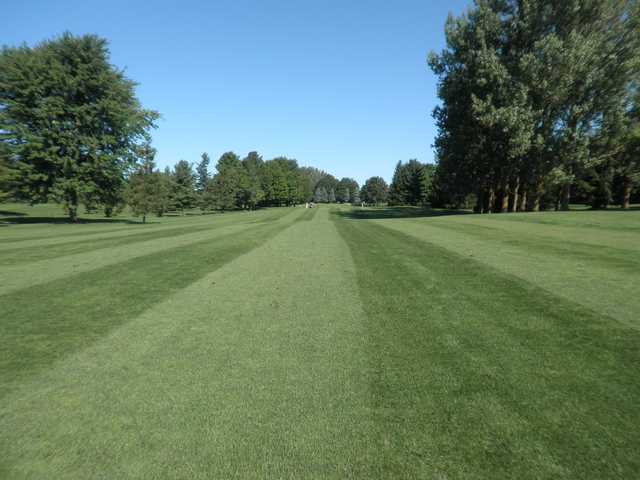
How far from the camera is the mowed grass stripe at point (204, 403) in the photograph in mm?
2510

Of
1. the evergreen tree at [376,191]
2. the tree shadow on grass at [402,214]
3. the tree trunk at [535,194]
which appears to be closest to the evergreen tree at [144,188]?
the tree shadow on grass at [402,214]

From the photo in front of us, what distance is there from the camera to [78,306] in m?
6.08

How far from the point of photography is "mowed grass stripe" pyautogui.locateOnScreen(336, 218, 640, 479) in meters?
2.45

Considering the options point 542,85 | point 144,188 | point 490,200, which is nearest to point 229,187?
point 144,188

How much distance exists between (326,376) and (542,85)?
110ft

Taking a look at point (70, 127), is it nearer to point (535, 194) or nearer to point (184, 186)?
point (184, 186)

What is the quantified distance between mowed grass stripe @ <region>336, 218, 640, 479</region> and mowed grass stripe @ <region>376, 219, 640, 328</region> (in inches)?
16.5

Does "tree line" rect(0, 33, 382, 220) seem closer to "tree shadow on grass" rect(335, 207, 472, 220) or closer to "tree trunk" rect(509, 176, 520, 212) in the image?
"tree shadow on grass" rect(335, 207, 472, 220)

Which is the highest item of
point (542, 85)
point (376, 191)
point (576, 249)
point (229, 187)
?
point (542, 85)

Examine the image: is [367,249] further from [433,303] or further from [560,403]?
[560,403]

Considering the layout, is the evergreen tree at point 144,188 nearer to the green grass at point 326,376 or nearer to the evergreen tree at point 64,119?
the evergreen tree at point 64,119

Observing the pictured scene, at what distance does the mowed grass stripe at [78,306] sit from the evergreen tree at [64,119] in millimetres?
29477

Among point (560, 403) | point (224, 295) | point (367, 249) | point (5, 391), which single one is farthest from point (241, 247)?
point (560, 403)

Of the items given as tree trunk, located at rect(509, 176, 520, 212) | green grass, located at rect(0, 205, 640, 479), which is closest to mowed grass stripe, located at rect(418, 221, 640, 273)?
green grass, located at rect(0, 205, 640, 479)
